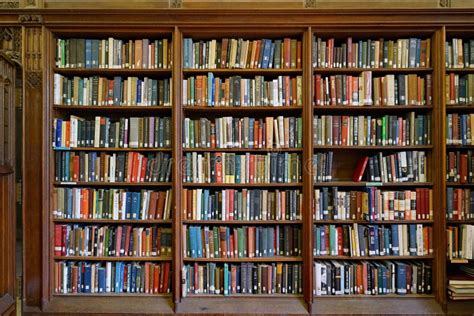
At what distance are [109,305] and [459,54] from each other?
3.27m

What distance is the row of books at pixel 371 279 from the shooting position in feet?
8.36

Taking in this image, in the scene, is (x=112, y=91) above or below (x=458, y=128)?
above

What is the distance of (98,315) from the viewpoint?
246cm

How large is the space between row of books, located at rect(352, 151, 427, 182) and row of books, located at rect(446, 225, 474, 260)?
0.46 meters

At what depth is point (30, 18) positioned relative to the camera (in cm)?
248

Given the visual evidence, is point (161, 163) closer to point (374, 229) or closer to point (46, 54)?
point (46, 54)

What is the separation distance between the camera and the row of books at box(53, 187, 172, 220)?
2.58 meters

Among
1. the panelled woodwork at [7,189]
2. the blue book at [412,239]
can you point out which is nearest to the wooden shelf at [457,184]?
the blue book at [412,239]

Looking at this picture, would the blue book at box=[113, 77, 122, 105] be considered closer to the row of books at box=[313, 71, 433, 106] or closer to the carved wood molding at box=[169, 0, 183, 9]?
the carved wood molding at box=[169, 0, 183, 9]

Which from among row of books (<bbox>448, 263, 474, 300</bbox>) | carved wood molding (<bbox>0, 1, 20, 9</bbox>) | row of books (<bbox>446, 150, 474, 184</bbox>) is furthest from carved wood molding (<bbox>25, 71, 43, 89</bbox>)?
row of books (<bbox>448, 263, 474, 300</bbox>)

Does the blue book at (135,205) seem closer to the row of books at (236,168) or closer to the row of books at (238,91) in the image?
the row of books at (236,168)

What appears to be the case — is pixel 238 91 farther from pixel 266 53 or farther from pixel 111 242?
pixel 111 242

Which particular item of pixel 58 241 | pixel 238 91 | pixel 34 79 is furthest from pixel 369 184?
pixel 34 79

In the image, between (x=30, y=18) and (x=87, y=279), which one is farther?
(x=87, y=279)
